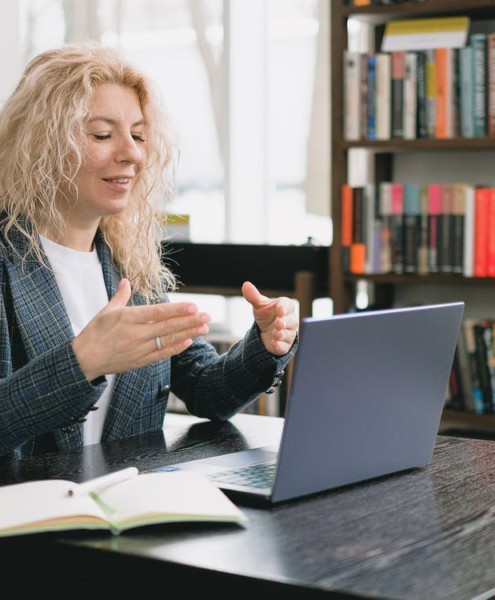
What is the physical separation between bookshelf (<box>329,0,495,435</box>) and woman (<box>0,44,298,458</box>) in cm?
114

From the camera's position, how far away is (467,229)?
2947 mm

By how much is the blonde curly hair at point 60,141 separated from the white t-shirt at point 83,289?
0.17ft

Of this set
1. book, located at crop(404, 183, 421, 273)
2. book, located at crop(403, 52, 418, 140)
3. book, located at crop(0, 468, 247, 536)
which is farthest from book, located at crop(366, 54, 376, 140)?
book, located at crop(0, 468, 247, 536)

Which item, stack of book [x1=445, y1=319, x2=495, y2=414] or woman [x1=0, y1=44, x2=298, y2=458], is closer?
woman [x1=0, y1=44, x2=298, y2=458]

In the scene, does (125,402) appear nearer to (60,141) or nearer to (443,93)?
(60,141)

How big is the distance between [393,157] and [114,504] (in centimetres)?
241

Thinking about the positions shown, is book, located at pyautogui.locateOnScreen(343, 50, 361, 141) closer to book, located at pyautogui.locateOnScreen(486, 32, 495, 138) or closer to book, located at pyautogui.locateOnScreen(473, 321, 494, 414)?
book, located at pyautogui.locateOnScreen(486, 32, 495, 138)

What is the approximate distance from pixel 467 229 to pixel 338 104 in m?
0.57

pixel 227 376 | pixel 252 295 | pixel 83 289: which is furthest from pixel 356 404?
pixel 83 289

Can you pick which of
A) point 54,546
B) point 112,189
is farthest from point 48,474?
point 112,189

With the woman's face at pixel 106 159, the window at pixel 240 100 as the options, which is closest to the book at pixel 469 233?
the window at pixel 240 100

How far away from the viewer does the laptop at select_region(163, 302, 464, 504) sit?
117 cm

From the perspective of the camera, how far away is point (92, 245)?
1970mm

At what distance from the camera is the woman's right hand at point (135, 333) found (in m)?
1.31
